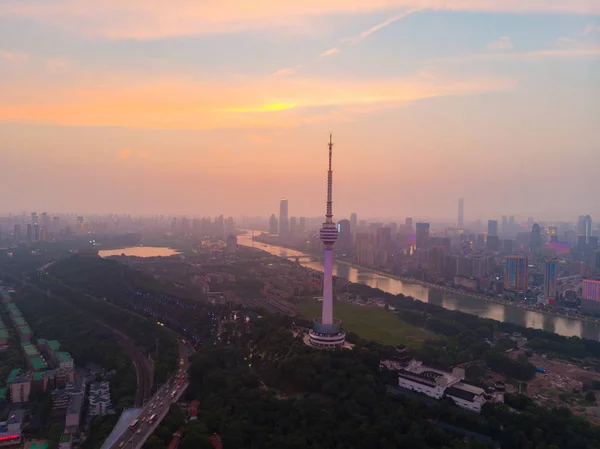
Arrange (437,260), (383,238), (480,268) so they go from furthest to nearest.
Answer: (383,238)
(437,260)
(480,268)

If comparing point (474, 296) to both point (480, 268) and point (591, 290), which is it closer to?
point (480, 268)

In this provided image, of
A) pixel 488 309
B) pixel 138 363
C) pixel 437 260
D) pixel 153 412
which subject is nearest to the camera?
pixel 153 412

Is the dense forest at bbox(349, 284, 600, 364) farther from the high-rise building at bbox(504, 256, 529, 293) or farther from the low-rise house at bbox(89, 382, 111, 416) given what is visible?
the low-rise house at bbox(89, 382, 111, 416)

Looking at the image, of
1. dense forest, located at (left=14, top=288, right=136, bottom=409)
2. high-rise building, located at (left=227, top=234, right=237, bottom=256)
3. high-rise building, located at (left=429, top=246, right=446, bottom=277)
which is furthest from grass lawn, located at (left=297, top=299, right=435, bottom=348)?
high-rise building, located at (left=227, top=234, right=237, bottom=256)

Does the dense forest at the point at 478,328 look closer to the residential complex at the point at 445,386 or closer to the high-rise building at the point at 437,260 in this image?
the residential complex at the point at 445,386

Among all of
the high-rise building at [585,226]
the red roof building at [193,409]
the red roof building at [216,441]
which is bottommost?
the red roof building at [193,409]

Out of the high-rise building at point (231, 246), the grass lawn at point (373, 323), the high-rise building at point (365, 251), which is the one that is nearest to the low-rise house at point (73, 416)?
the grass lawn at point (373, 323)

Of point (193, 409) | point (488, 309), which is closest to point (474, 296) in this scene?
point (488, 309)
